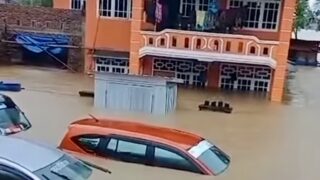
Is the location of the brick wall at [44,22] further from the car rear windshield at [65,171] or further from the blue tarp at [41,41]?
the car rear windshield at [65,171]

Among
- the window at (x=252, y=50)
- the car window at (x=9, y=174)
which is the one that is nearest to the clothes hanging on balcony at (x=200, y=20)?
the window at (x=252, y=50)

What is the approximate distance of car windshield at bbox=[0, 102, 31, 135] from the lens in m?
9.85

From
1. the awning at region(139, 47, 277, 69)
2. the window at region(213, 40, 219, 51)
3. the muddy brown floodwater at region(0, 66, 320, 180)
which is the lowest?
the muddy brown floodwater at region(0, 66, 320, 180)

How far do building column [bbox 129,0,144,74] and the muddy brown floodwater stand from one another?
2.03 meters

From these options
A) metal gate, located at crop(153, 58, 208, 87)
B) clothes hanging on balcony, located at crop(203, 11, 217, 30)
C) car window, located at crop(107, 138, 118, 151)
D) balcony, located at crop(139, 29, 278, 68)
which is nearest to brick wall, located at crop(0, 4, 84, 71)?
metal gate, located at crop(153, 58, 208, 87)

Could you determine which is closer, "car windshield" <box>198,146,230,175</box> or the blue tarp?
Result: "car windshield" <box>198,146,230,175</box>

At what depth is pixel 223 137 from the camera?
604 inches

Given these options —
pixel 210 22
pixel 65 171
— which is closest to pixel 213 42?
pixel 210 22

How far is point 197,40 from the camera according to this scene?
71.1 ft

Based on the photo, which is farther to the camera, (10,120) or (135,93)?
(135,93)

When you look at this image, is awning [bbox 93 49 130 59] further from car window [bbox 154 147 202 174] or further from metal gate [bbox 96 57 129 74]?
car window [bbox 154 147 202 174]

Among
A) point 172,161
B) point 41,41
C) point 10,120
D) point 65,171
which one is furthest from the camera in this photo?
point 41,41

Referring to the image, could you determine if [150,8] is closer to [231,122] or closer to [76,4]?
[76,4]

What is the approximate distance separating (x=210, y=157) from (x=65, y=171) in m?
4.62
